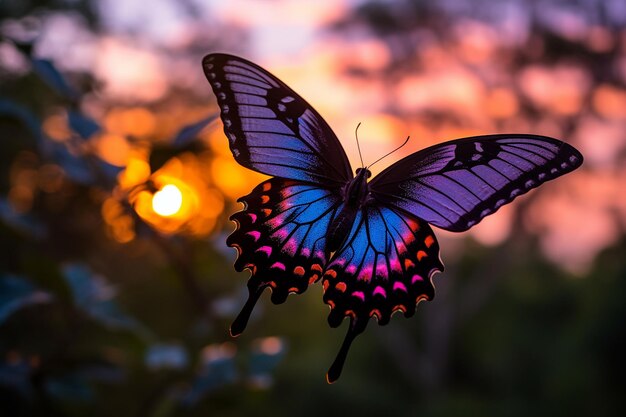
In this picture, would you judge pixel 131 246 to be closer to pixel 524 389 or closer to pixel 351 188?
pixel 351 188

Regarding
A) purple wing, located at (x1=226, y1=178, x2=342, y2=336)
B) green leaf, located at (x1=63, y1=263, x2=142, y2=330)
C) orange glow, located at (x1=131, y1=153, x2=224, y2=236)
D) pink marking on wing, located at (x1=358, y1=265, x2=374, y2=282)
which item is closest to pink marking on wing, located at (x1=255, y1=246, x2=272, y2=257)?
purple wing, located at (x1=226, y1=178, x2=342, y2=336)

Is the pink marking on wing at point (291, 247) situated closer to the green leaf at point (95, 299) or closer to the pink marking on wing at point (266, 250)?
the pink marking on wing at point (266, 250)

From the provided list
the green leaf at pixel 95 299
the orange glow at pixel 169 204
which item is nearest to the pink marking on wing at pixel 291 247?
the orange glow at pixel 169 204

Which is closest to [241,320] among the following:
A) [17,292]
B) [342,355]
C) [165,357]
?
[342,355]

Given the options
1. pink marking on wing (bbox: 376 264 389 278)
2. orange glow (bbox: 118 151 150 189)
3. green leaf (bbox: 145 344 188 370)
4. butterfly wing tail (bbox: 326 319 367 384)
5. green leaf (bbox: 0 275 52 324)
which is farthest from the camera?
green leaf (bbox: 145 344 188 370)

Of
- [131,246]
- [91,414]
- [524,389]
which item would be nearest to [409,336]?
[524,389]

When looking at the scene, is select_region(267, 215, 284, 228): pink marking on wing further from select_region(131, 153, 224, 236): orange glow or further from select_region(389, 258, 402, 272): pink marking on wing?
select_region(131, 153, 224, 236): orange glow

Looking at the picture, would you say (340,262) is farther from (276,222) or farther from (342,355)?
(342,355)
